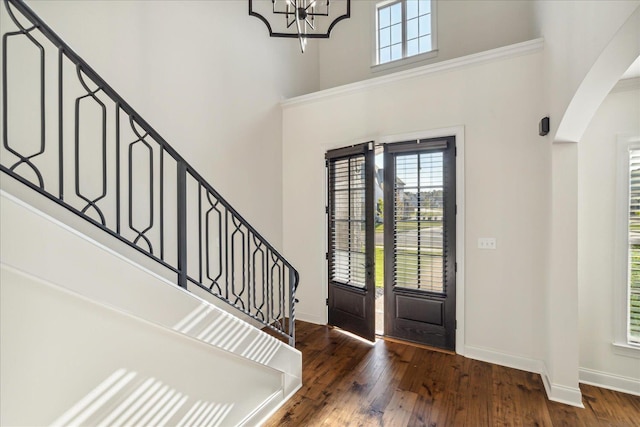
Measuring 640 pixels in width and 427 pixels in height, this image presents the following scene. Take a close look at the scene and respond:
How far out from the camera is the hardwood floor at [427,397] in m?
2.27

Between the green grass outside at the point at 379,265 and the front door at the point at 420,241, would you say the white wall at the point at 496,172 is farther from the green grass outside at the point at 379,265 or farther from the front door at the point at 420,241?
the green grass outside at the point at 379,265

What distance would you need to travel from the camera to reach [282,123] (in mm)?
4391

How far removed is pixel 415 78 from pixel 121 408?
3.77 metres

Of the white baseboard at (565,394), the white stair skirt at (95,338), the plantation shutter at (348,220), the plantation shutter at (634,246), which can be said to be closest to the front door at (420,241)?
the plantation shutter at (348,220)

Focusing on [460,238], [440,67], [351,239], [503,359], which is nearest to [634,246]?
[460,238]

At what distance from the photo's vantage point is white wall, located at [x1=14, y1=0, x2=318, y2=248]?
2482 millimetres

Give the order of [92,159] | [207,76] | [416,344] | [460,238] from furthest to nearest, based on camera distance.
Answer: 1. [416,344]
2. [207,76]
3. [460,238]
4. [92,159]

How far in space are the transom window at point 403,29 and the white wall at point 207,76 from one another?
1131 millimetres

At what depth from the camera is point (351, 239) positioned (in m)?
3.82

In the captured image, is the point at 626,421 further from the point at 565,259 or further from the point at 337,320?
the point at 337,320

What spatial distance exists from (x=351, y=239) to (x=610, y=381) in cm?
268

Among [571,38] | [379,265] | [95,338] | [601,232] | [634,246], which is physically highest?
[571,38]

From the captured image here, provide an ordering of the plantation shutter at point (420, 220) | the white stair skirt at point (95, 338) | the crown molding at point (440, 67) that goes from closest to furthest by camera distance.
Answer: the white stair skirt at point (95, 338)
the crown molding at point (440, 67)
the plantation shutter at point (420, 220)

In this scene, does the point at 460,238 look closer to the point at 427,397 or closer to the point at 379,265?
the point at 427,397
